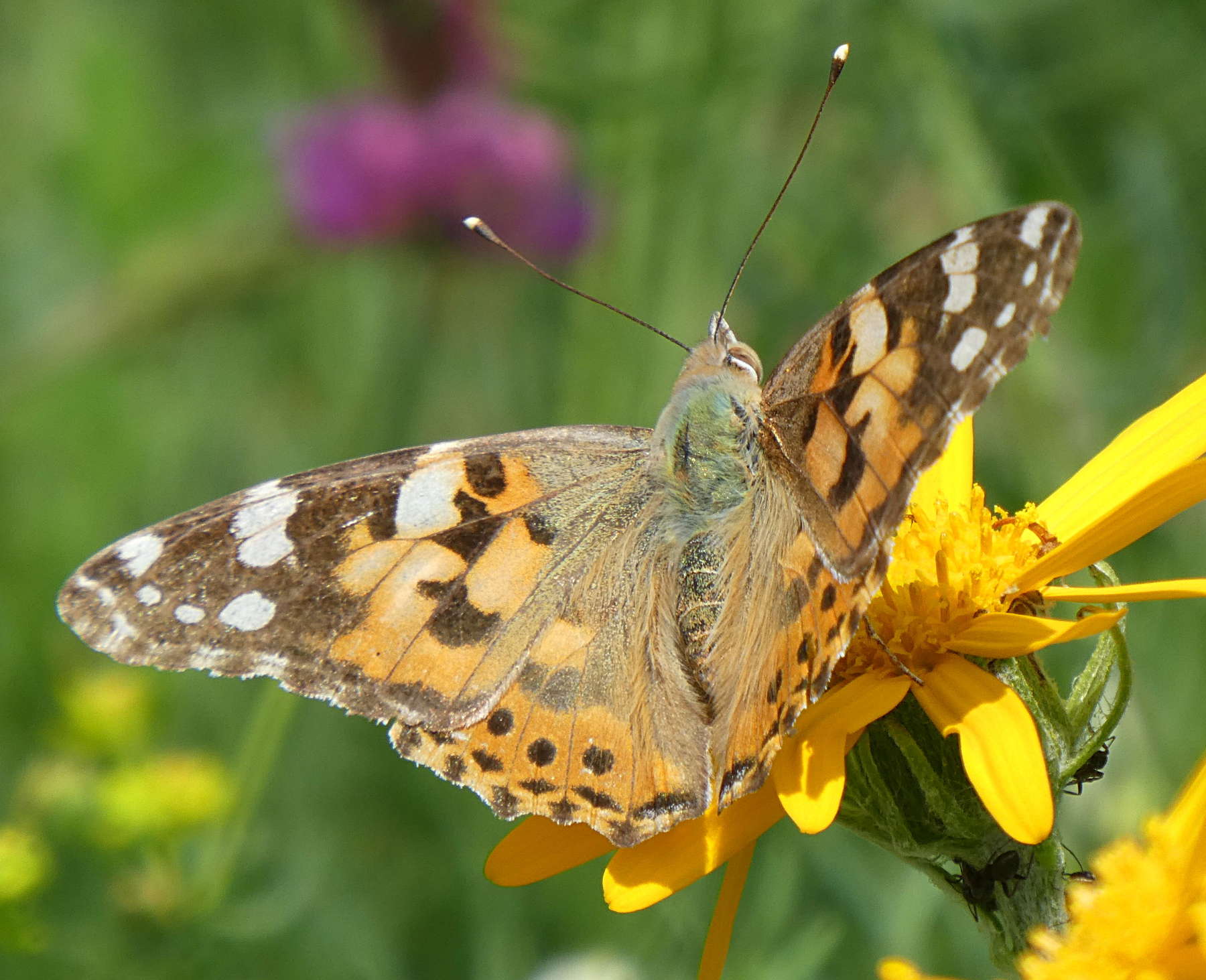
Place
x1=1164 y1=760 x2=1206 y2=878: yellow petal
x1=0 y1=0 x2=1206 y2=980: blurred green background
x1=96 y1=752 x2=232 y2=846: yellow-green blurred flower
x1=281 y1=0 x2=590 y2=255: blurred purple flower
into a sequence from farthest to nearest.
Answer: x1=281 y1=0 x2=590 y2=255: blurred purple flower → x1=0 y1=0 x2=1206 y2=980: blurred green background → x1=96 y1=752 x2=232 y2=846: yellow-green blurred flower → x1=1164 y1=760 x2=1206 y2=878: yellow petal

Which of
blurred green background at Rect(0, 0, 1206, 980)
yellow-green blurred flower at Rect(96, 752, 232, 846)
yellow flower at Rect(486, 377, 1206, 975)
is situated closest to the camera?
yellow flower at Rect(486, 377, 1206, 975)

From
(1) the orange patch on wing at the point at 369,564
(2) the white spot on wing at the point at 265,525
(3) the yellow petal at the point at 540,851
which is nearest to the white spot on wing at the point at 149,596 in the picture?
(2) the white spot on wing at the point at 265,525

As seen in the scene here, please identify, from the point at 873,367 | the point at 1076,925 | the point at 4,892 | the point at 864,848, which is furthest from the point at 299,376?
the point at 1076,925

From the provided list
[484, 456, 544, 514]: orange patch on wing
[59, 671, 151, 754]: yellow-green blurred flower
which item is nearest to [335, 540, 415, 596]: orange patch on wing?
[484, 456, 544, 514]: orange patch on wing

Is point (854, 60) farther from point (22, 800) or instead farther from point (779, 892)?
point (22, 800)

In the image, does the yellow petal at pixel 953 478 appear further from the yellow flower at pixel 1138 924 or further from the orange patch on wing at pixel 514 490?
the yellow flower at pixel 1138 924

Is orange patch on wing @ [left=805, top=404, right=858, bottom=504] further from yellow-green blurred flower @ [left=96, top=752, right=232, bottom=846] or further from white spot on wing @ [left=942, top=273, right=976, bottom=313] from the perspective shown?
yellow-green blurred flower @ [left=96, top=752, right=232, bottom=846]

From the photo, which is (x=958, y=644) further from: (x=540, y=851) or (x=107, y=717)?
(x=107, y=717)
